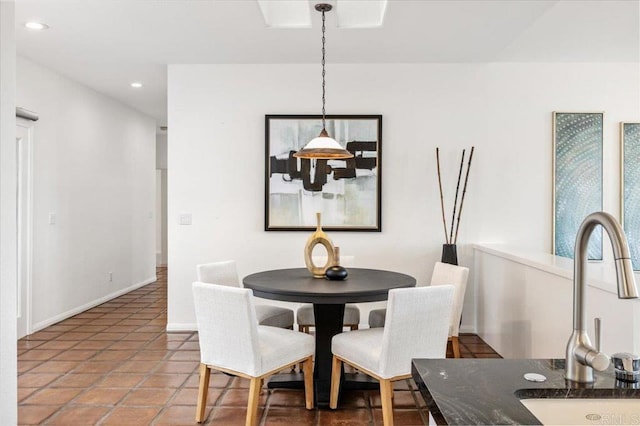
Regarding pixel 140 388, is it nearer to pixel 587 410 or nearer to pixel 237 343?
pixel 237 343

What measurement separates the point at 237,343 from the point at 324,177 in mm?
2361

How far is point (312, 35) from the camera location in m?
3.84

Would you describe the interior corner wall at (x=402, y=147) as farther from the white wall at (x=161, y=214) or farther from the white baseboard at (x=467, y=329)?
the white wall at (x=161, y=214)

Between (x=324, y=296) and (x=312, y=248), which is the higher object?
(x=312, y=248)

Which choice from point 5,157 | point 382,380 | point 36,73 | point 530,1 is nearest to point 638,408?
point 382,380

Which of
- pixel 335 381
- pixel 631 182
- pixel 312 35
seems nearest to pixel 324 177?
pixel 312 35

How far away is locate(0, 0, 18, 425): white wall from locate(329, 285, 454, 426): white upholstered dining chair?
67.4 inches

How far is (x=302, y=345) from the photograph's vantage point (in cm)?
273

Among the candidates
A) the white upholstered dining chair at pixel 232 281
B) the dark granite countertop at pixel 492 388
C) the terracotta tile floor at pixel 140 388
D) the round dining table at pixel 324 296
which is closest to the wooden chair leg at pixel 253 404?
the terracotta tile floor at pixel 140 388

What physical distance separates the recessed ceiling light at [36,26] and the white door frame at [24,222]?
1.02 metres

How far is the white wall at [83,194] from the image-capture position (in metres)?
4.75

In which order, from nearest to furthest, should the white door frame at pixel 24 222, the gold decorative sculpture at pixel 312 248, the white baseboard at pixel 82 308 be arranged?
1. the gold decorative sculpture at pixel 312 248
2. the white door frame at pixel 24 222
3. the white baseboard at pixel 82 308

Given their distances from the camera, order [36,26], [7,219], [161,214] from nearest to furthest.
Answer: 1. [7,219]
2. [36,26]
3. [161,214]

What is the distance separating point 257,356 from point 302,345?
0.34 metres
